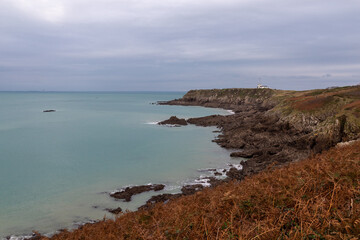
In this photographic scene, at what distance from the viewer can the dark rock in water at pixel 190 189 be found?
55.8ft

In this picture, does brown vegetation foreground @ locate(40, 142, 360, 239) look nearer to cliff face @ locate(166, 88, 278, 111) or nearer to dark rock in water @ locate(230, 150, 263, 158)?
dark rock in water @ locate(230, 150, 263, 158)

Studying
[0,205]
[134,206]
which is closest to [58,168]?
[0,205]

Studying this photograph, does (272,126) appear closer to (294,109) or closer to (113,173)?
(294,109)

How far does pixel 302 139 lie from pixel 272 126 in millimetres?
10070

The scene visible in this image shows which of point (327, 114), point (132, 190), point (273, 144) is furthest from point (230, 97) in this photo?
point (132, 190)

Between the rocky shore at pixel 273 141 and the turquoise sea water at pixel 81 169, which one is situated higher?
the rocky shore at pixel 273 141

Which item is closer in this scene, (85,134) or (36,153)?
(36,153)

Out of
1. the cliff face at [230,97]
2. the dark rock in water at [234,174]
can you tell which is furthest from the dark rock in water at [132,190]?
the cliff face at [230,97]

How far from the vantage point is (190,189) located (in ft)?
57.4

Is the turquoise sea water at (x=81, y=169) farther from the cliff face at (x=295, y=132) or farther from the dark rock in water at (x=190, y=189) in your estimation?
the cliff face at (x=295, y=132)

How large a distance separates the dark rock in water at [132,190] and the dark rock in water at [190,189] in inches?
71.5

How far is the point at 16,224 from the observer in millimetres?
13805

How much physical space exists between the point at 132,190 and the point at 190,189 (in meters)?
4.36

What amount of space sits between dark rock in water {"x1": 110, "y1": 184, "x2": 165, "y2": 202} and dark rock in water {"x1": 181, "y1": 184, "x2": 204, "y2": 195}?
1817 mm
